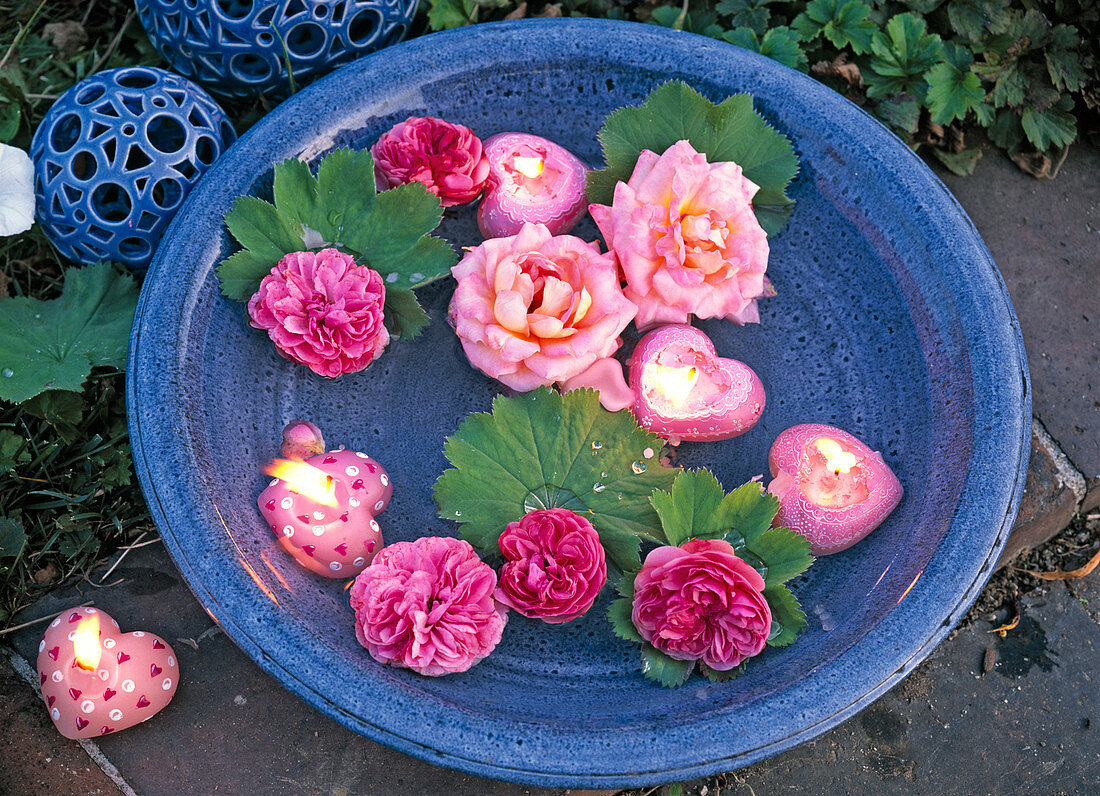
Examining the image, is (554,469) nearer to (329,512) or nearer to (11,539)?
(329,512)

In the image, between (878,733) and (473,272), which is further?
(878,733)

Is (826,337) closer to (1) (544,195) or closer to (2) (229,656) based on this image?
(1) (544,195)

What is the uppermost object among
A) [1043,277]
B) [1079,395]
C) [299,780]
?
[1043,277]

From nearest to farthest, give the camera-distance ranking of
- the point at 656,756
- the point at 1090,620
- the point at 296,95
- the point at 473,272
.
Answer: the point at 656,756
the point at 473,272
the point at 296,95
the point at 1090,620

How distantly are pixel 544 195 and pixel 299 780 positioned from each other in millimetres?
1258

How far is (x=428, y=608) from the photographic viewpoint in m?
1.35

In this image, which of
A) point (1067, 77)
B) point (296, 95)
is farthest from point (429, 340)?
point (1067, 77)

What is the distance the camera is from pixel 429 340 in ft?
Result: 5.84

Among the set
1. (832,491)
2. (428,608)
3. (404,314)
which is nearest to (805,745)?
(832,491)

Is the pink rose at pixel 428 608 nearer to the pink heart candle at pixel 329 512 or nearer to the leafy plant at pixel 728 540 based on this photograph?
the pink heart candle at pixel 329 512

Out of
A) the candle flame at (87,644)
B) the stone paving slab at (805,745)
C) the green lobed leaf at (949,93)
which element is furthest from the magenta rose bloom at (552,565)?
the green lobed leaf at (949,93)

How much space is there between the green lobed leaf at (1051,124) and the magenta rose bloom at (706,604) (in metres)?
1.51

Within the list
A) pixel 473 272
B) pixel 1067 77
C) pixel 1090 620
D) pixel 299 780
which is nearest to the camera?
pixel 473 272

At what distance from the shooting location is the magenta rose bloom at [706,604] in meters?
1.31
